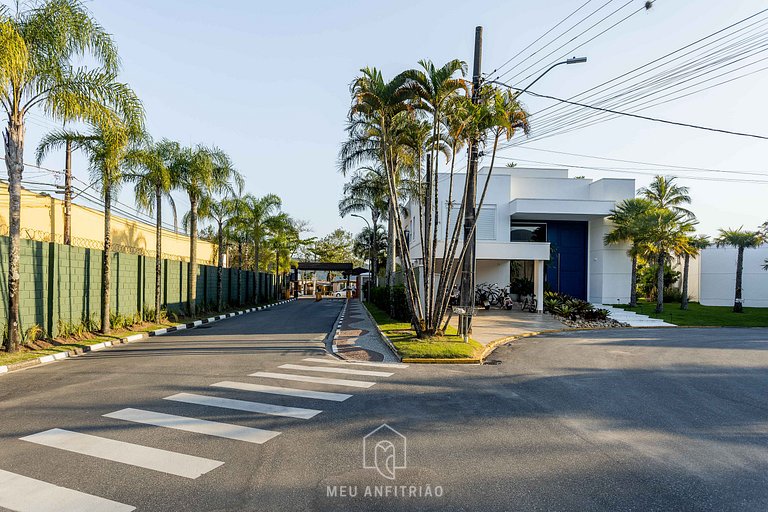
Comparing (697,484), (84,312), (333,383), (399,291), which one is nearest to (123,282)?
(84,312)

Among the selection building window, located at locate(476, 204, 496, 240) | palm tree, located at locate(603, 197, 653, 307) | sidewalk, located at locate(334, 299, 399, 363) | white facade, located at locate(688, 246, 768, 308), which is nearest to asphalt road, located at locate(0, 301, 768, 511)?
sidewalk, located at locate(334, 299, 399, 363)

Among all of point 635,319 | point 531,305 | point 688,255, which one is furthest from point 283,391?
point 688,255

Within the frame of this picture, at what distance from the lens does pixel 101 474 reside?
464 cm

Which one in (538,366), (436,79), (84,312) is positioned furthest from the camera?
(84,312)

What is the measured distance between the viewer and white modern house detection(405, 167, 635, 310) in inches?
1129

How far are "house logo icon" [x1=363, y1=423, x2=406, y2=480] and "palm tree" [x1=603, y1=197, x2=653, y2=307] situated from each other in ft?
85.4

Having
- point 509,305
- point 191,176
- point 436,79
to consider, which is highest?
point 436,79

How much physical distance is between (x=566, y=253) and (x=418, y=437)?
28.6 metres

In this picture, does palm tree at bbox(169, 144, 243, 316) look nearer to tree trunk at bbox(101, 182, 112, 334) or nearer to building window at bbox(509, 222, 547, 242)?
tree trunk at bbox(101, 182, 112, 334)

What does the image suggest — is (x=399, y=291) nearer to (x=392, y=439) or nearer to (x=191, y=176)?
(x=191, y=176)

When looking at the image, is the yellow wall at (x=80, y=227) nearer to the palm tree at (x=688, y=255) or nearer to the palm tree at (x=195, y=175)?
the palm tree at (x=195, y=175)

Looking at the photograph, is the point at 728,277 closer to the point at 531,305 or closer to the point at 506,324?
the point at 531,305

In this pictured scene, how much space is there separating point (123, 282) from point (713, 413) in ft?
56.1

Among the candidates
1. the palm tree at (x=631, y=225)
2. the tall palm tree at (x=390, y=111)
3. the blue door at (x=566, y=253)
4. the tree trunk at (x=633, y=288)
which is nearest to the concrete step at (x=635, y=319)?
the tree trunk at (x=633, y=288)
